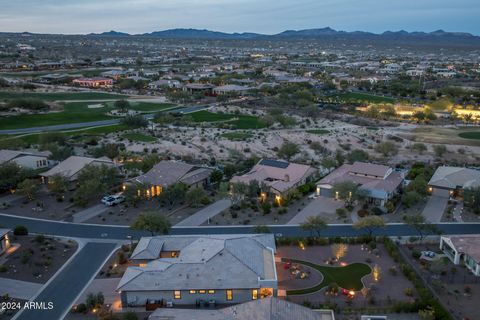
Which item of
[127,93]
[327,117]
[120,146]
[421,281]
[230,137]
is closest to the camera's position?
[421,281]

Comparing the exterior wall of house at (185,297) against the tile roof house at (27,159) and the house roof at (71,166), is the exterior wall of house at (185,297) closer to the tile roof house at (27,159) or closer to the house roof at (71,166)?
the house roof at (71,166)

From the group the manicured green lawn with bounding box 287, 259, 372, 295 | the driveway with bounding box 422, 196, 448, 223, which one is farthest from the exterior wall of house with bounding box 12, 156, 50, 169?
the driveway with bounding box 422, 196, 448, 223

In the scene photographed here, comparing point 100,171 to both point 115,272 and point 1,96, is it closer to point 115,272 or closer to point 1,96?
point 115,272

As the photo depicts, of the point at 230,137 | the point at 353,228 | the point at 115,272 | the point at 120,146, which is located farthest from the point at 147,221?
the point at 230,137

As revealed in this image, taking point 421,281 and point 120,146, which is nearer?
point 421,281

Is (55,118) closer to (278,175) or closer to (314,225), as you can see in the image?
(278,175)

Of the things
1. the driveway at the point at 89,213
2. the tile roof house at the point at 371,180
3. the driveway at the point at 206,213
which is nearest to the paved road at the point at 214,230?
the driveway at the point at 206,213

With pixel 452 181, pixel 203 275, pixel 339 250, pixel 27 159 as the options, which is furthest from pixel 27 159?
pixel 452 181
